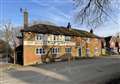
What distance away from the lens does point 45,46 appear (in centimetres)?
3997

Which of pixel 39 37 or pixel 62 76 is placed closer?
pixel 62 76

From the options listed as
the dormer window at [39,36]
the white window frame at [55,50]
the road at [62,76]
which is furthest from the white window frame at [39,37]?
the road at [62,76]

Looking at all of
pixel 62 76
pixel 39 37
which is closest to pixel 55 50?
pixel 39 37

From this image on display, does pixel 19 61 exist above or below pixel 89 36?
below

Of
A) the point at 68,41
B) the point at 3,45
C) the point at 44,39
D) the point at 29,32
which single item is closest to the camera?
the point at 29,32

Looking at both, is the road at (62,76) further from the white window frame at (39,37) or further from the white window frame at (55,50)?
the white window frame at (55,50)

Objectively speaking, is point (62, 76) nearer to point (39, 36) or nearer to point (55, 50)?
point (39, 36)

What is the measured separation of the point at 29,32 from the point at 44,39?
384 centimetres

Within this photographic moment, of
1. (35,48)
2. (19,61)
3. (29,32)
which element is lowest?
(19,61)

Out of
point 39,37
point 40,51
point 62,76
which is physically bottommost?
point 62,76

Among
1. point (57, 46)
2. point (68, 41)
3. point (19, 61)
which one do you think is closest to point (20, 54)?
point (19, 61)

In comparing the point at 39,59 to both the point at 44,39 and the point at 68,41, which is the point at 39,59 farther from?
the point at 68,41

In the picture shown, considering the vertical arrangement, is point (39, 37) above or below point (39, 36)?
below

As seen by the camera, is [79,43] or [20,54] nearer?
[20,54]
